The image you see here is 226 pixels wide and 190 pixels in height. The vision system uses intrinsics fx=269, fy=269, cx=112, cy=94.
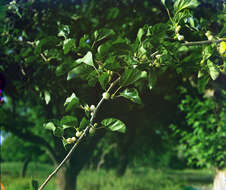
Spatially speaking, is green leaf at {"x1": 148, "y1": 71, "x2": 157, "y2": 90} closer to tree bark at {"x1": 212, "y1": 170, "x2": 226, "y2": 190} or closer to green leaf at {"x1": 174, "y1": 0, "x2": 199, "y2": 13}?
green leaf at {"x1": 174, "y1": 0, "x2": 199, "y2": 13}

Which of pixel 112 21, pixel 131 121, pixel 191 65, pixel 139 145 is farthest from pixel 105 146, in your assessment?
pixel 191 65

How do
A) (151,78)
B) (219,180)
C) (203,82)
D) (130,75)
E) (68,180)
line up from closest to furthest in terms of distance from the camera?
(130,75) < (151,78) < (203,82) < (219,180) < (68,180)

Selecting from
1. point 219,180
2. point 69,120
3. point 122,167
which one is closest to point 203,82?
point 69,120

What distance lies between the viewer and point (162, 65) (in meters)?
1.13

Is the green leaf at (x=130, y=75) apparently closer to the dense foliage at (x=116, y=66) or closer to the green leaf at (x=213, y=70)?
the dense foliage at (x=116, y=66)

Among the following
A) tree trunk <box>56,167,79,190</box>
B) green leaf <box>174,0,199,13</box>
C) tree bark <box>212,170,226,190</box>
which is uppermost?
green leaf <box>174,0,199,13</box>

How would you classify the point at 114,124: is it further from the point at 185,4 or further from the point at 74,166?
the point at 74,166

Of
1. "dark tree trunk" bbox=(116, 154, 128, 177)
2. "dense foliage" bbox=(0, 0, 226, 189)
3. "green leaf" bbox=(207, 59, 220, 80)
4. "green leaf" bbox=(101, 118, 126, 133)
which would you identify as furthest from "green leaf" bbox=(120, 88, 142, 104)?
"dark tree trunk" bbox=(116, 154, 128, 177)

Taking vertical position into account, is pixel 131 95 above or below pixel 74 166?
above

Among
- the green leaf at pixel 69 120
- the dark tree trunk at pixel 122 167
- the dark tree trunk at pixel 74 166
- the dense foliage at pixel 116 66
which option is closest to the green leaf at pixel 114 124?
the dense foliage at pixel 116 66

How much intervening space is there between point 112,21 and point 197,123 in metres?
2.16

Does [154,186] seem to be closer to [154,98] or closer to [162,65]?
[154,98]

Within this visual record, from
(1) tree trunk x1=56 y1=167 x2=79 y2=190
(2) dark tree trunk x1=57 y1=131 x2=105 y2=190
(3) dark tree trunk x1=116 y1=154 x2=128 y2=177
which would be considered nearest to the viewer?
(2) dark tree trunk x1=57 y1=131 x2=105 y2=190

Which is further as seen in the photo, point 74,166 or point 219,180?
point 74,166
